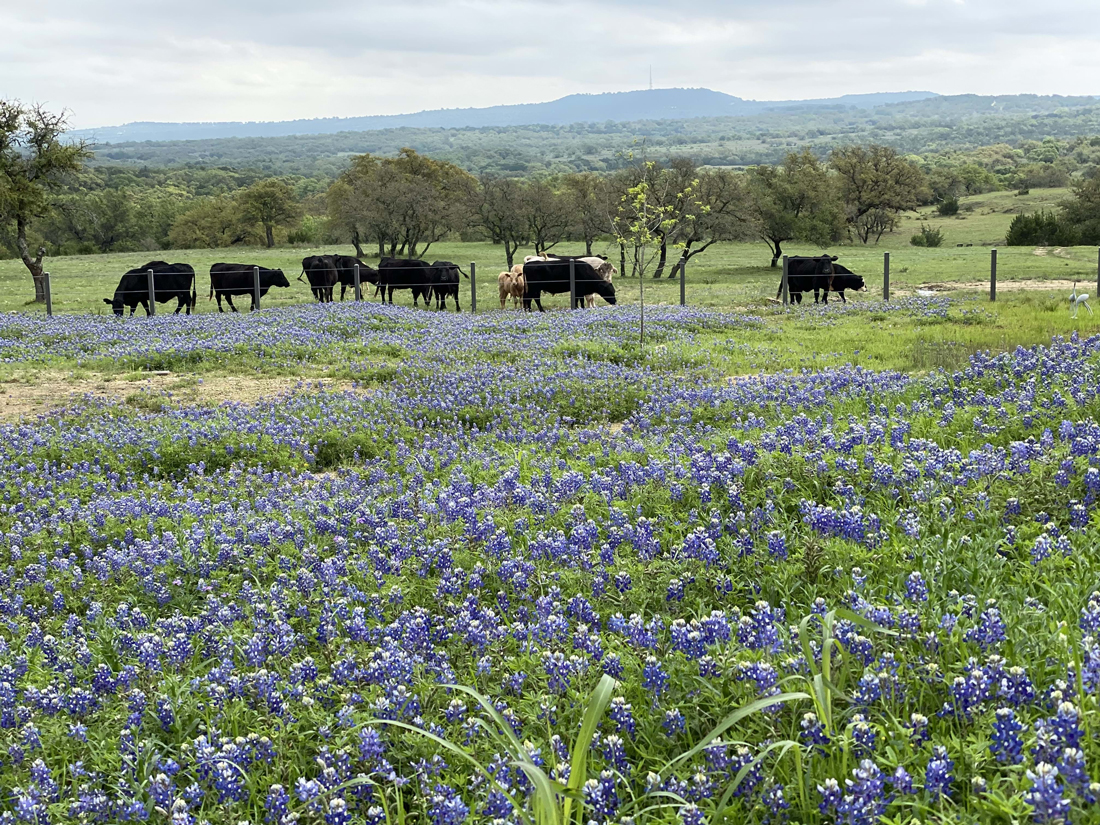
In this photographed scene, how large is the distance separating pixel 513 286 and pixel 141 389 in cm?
1652

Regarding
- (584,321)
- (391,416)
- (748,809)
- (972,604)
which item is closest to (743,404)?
(391,416)

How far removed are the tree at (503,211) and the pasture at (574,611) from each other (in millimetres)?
39265

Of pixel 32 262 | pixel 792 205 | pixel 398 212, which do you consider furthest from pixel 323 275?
pixel 792 205

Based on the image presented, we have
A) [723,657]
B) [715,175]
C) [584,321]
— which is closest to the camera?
[723,657]

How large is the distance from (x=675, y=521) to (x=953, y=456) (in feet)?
6.05

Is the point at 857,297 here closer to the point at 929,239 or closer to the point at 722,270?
the point at 722,270

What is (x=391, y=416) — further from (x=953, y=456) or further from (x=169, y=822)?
(x=169, y=822)

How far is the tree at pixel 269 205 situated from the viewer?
72500 mm

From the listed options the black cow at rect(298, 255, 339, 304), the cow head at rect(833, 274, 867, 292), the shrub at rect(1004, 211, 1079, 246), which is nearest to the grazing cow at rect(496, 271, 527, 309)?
the black cow at rect(298, 255, 339, 304)

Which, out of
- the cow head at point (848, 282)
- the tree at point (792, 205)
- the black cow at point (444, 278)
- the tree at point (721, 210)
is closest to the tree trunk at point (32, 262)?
the black cow at point (444, 278)

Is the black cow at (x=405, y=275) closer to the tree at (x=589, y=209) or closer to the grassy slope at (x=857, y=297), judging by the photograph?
the grassy slope at (x=857, y=297)

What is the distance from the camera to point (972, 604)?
383cm

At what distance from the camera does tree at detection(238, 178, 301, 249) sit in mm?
72500

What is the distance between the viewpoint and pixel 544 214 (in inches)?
1950
